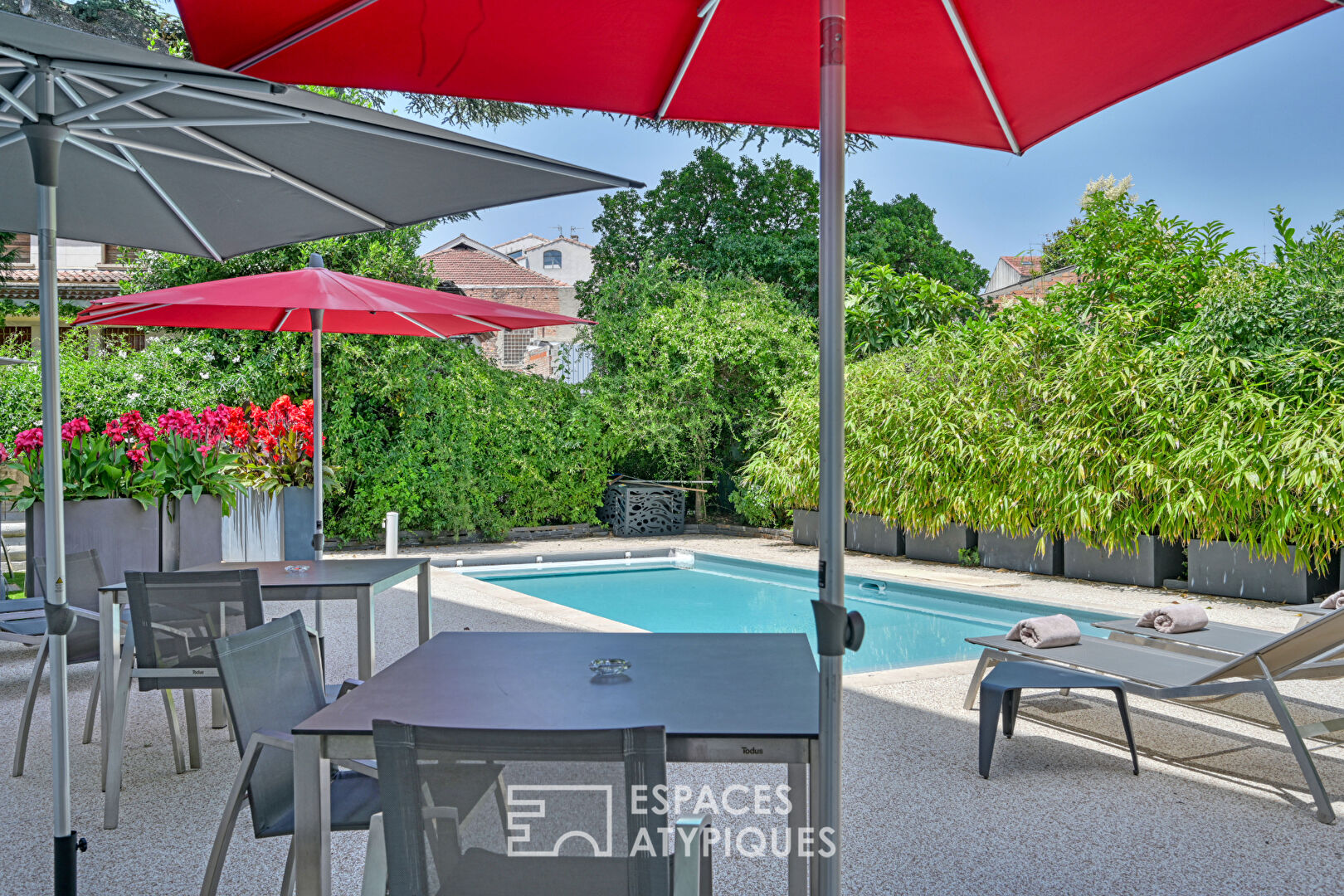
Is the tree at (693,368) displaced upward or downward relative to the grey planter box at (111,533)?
upward

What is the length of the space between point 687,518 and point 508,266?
19235 mm

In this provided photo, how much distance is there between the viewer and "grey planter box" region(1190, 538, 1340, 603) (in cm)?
735

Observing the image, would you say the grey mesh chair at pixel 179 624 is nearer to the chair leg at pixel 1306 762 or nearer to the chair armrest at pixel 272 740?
the chair armrest at pixel 272 740

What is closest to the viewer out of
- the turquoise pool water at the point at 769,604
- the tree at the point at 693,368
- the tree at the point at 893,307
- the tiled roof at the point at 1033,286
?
the turquoise pool water at the point at 769,604

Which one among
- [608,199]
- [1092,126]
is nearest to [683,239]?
[608,199]

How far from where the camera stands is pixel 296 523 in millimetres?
7562

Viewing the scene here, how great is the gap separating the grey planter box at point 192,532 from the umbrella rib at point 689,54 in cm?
415

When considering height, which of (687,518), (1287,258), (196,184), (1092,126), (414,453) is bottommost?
(687,518)

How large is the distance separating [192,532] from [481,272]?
85.7 feet

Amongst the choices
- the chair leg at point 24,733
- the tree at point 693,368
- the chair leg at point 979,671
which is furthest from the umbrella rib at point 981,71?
the tree at point 693,368

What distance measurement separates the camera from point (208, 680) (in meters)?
3.12

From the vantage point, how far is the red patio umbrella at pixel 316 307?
179 inches

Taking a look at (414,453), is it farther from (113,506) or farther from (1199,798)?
(1199,798)

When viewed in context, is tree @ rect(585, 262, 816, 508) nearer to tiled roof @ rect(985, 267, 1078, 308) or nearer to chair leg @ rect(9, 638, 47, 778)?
tiled roof @ rect(985, 267, 1078, 308)
